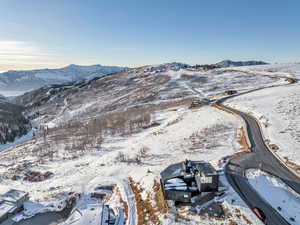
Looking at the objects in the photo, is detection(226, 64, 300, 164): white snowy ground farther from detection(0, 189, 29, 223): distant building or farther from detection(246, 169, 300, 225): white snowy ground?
detection(0, 189, 29, 223): distant building

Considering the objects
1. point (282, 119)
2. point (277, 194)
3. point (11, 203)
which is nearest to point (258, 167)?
point (277, 194)

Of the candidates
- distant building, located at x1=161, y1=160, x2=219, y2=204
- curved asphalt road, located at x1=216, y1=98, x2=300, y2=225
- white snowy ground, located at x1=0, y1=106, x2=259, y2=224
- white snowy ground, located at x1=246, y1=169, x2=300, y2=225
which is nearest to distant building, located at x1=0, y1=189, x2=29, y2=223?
white snowy ground, located at x1=0, y1=106, x2=259, y2=224

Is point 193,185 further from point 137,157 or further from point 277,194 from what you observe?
point 137,157

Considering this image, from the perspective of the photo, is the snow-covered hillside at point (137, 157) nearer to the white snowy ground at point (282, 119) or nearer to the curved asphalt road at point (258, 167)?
the curved asphalt road at point (258, 167)

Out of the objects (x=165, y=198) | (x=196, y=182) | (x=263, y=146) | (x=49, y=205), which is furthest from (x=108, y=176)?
(x=263, y=146)

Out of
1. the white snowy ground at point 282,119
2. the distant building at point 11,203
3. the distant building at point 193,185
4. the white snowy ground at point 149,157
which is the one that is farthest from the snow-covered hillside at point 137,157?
the white snowy ground at point 282,119
